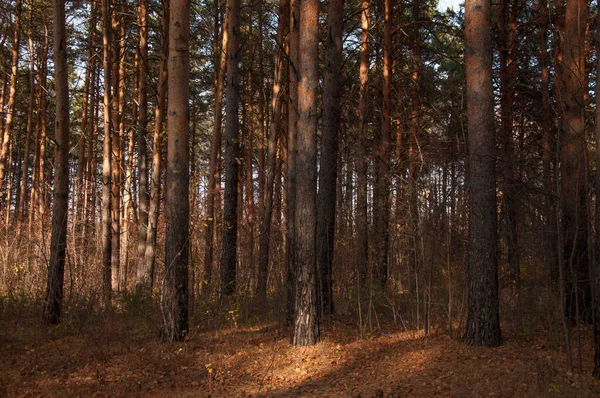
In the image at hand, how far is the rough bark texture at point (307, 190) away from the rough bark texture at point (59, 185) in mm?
4209

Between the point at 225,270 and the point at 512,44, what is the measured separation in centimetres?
980

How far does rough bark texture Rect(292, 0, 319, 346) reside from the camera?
7.38 metres

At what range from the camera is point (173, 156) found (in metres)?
7.36

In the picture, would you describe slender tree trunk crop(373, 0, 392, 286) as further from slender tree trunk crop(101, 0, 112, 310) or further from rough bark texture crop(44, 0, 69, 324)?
rough bark texture crop(44, 0, 69, 324)

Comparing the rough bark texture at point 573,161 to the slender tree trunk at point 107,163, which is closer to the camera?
the rough bark texture at point 573,161

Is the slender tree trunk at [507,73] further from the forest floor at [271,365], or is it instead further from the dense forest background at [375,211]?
the forest floor at [271,365]

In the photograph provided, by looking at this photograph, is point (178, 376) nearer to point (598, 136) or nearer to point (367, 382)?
point (367, 382)

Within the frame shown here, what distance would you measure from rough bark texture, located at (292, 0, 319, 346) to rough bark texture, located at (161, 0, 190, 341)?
1815mm

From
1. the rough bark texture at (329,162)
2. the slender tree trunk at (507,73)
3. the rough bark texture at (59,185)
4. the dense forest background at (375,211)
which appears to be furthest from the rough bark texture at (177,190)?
the slender tree trunk at (507,73)

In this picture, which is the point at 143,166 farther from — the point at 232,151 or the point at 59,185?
the point at 59,185

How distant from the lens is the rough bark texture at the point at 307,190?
7375mm

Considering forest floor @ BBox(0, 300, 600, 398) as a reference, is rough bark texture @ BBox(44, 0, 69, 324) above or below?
above

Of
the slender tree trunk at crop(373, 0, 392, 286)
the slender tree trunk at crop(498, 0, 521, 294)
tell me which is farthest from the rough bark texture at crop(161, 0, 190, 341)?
the slender tree trunk at crop(498, 0, 521, 294)

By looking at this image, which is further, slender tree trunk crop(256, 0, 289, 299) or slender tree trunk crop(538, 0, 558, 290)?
slender tree trunk crop(256, 0, 289, 299)
